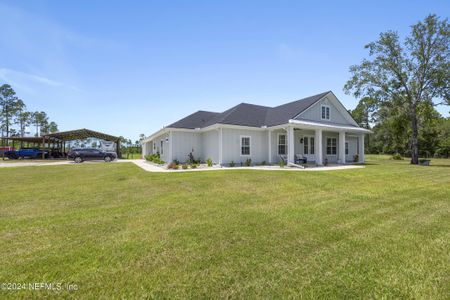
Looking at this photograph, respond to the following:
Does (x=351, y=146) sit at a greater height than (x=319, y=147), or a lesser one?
greater

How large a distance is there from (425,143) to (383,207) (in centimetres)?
4628

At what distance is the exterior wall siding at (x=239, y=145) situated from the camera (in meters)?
16.2

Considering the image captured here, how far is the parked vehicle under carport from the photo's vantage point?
23009 mm

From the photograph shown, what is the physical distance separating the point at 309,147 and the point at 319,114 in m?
2.93

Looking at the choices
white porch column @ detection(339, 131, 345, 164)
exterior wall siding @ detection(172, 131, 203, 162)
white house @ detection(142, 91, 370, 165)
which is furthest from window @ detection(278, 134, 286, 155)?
exterior wall siding @ detection(172, 131, 203, 162)

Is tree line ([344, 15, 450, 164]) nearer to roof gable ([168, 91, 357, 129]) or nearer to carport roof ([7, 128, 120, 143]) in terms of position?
roof gable ([168, 91, 357, 129])

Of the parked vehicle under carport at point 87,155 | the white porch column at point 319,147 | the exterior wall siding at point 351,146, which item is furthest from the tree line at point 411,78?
the parked vehicle under carport at point 87,155

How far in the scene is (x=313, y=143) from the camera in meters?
19.3

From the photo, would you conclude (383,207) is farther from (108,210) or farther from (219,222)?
(108,210)

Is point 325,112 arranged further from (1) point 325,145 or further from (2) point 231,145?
(2) point 231,145

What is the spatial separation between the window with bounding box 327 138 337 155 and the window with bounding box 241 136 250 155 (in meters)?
8.34

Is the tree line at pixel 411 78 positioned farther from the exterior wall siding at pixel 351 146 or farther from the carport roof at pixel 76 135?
the carport roof at pixel 76 135

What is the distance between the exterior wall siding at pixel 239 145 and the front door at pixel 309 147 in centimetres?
365

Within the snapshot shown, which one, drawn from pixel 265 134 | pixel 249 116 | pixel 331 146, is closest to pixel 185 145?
pixel 249 116
